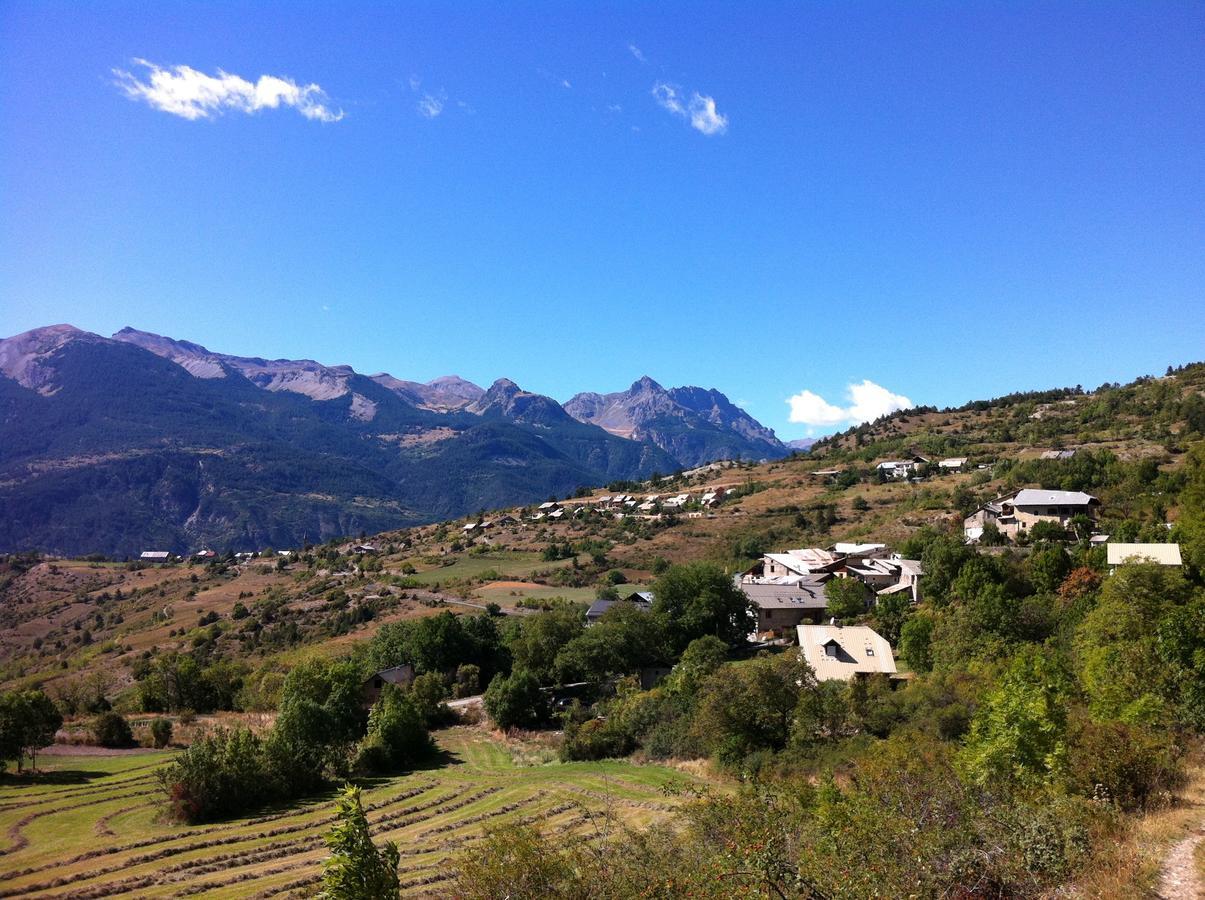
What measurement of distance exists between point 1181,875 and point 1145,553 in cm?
3934

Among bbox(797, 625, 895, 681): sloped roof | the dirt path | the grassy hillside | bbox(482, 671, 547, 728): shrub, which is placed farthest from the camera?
the grassy hillside

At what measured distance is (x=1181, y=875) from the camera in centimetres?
1223

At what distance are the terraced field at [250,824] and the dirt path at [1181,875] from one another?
10386 millimetres

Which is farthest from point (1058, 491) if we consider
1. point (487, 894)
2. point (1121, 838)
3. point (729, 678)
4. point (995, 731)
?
point (487, 894)

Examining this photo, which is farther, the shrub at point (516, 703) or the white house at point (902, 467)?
the white house at point (902, 467)

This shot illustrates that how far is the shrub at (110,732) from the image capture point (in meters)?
44.4

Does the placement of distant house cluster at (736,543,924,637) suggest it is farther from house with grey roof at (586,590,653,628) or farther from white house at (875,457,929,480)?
white house at (875,457,929,480)

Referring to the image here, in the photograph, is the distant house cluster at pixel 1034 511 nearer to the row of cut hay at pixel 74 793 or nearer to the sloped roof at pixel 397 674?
the sloped roof at pixel 397 674

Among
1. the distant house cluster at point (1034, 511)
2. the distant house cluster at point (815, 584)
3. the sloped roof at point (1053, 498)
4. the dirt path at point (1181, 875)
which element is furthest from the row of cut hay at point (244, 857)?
the sloped roof at point (1053, 498)

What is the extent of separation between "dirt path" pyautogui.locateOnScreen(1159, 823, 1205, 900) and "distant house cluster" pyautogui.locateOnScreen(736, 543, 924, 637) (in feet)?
148

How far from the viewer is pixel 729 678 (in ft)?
118

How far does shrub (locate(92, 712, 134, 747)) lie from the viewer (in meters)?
44.4

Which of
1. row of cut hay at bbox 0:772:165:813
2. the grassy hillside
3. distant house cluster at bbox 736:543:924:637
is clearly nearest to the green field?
the grassy hillside

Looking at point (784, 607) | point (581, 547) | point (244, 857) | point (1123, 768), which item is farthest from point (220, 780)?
point (581, 547)
